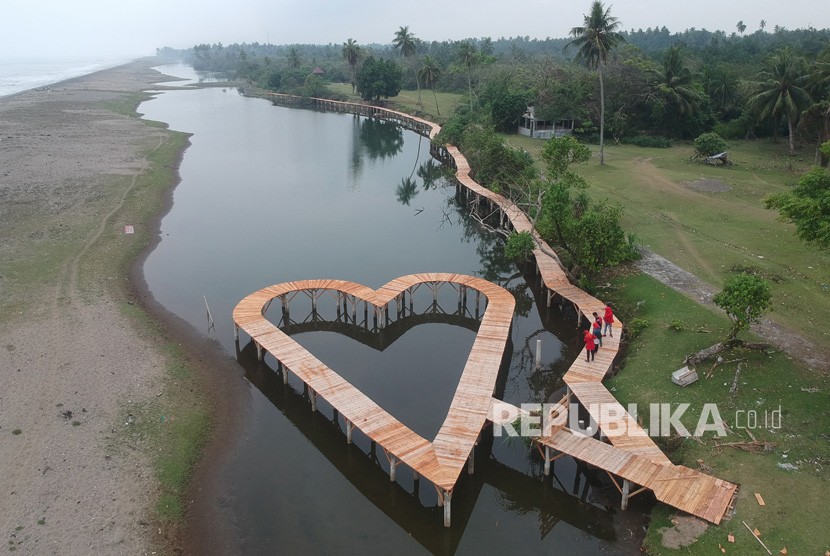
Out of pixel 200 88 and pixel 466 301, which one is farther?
pixel 200 88

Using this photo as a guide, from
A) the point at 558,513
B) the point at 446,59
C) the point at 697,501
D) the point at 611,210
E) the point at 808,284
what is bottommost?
the point at 558,513

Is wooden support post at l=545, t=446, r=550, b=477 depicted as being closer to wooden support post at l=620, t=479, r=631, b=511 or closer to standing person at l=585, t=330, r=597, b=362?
wooden support post at l=620, t=479, r=631, b=511

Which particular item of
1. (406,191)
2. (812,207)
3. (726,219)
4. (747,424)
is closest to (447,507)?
(747,424)

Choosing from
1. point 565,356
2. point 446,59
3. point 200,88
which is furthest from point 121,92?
point 565,356

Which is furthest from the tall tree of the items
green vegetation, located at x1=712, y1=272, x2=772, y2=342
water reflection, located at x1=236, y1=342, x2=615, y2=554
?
water reflection, located at x1=236, y1=342, x2=615, y2=554

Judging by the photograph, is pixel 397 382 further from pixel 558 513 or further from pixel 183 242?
pixel 183 242
